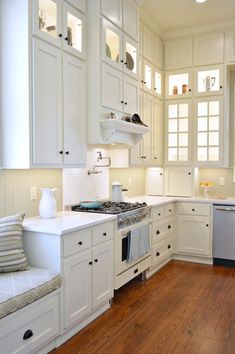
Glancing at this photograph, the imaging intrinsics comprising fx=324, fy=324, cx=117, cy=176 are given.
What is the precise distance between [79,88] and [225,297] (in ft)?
8.52

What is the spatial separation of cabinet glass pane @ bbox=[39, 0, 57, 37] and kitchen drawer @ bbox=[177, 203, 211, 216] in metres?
2.89

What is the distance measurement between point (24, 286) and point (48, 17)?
2163mm

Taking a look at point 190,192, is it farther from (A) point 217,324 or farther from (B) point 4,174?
(B) point 4,174

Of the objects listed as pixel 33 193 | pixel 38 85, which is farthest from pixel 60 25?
pixel 33 193

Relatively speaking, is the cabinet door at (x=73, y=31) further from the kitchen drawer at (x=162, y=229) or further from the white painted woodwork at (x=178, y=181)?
the white painted woodwork at (x=178, y=181)

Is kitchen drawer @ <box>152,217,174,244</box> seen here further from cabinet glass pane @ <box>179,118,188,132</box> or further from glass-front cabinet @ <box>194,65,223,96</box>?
glass-front cabinet @ <box>194,65,223,96</box>

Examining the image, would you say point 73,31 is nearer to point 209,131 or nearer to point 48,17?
point 48,17

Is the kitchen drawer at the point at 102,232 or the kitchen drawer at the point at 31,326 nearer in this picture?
the kitchen drawer at the point at 31,326

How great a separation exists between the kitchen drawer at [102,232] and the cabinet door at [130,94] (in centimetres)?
148

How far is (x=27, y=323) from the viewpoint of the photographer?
6.87 feet

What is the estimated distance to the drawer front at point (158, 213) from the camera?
13.2ft

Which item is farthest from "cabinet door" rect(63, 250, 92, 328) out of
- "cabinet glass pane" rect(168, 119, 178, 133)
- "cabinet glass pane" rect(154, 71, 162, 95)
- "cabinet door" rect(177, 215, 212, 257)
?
"cabinet glass pane" rect(154, 71, 162, 95)

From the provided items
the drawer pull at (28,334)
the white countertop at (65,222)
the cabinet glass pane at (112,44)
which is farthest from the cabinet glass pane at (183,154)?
the drawer pull at (28,334)

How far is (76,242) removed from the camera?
2.53 m
